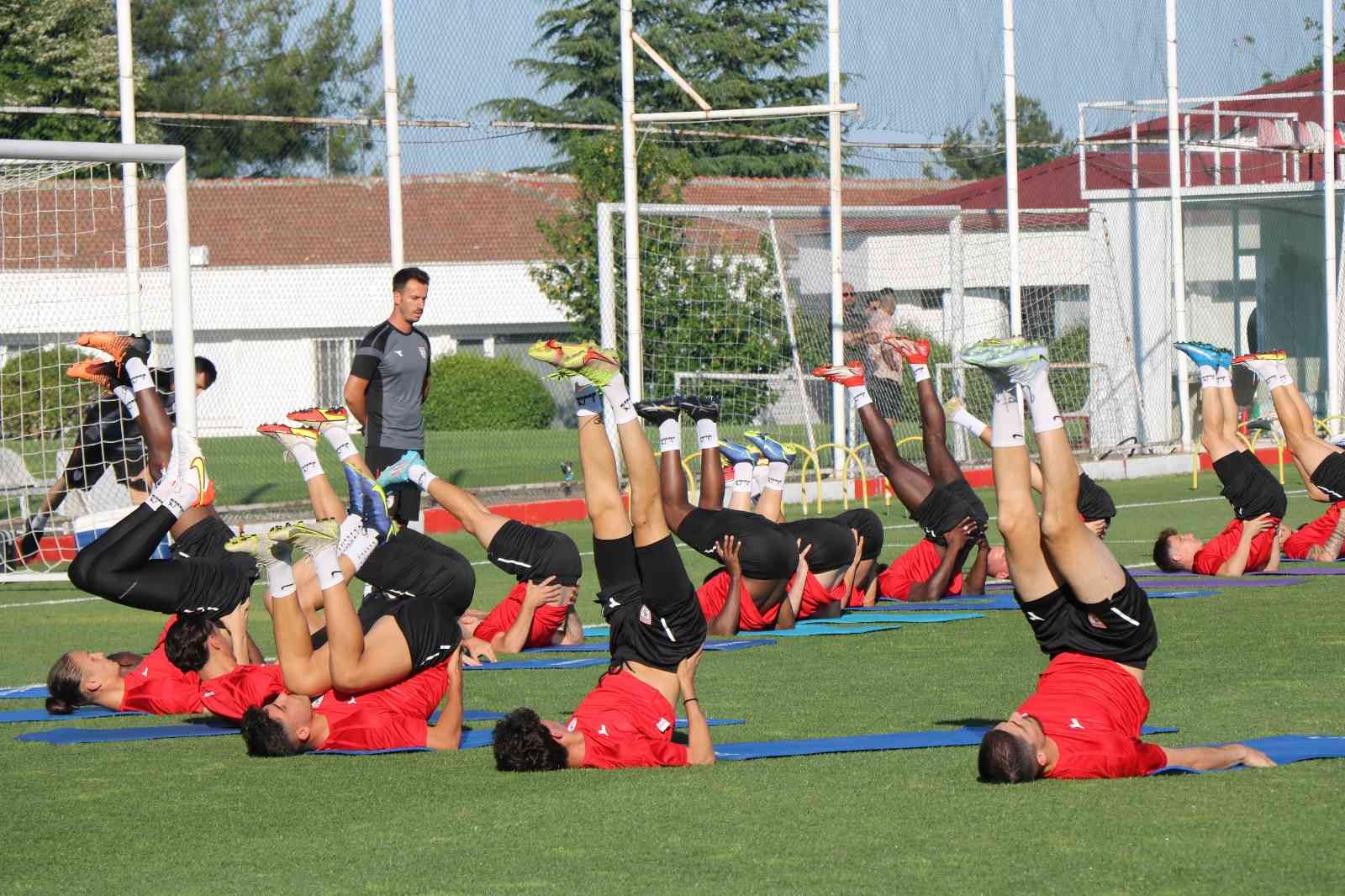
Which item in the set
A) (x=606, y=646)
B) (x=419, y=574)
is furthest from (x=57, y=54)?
(x=419, y=574)

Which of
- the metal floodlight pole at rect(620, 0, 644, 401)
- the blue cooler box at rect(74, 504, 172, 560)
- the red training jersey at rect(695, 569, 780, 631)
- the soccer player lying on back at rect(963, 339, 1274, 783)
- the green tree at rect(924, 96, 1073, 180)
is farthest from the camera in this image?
the green tree at rect(924, 96, 1073, 180)

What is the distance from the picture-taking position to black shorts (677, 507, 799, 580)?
11.0 m

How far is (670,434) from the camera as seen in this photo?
11.0m

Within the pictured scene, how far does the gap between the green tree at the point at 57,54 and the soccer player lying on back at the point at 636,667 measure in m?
22.8

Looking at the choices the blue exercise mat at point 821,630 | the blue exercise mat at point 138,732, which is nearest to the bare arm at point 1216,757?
the blue exercise mat at point 138,732

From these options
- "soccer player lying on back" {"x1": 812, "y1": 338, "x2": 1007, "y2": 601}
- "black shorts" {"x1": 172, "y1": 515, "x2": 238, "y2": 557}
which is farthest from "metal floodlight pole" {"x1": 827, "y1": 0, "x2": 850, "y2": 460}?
"black shorts" {"x1": 172, "y1": 515, "x2": 238, "y2": 557}

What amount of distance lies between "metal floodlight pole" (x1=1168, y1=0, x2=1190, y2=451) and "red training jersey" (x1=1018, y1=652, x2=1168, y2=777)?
60.9 feet

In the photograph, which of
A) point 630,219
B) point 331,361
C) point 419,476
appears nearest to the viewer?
point 419,476

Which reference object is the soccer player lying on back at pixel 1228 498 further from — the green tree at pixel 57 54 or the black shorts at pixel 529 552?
the green tree at pixel 57 54

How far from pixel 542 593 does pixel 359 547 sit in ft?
8.04

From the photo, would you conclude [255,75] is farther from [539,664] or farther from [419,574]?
[419,574]

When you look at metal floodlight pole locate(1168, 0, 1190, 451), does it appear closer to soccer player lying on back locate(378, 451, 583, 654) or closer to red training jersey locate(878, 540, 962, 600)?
red training jersey locate(878, 540, 962, 600)

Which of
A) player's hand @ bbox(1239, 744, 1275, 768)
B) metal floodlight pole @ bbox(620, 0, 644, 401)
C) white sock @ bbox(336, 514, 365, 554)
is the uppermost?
metal floodlight pole @ bbox(620, 0, 644, 401)

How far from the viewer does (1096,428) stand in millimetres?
25969
